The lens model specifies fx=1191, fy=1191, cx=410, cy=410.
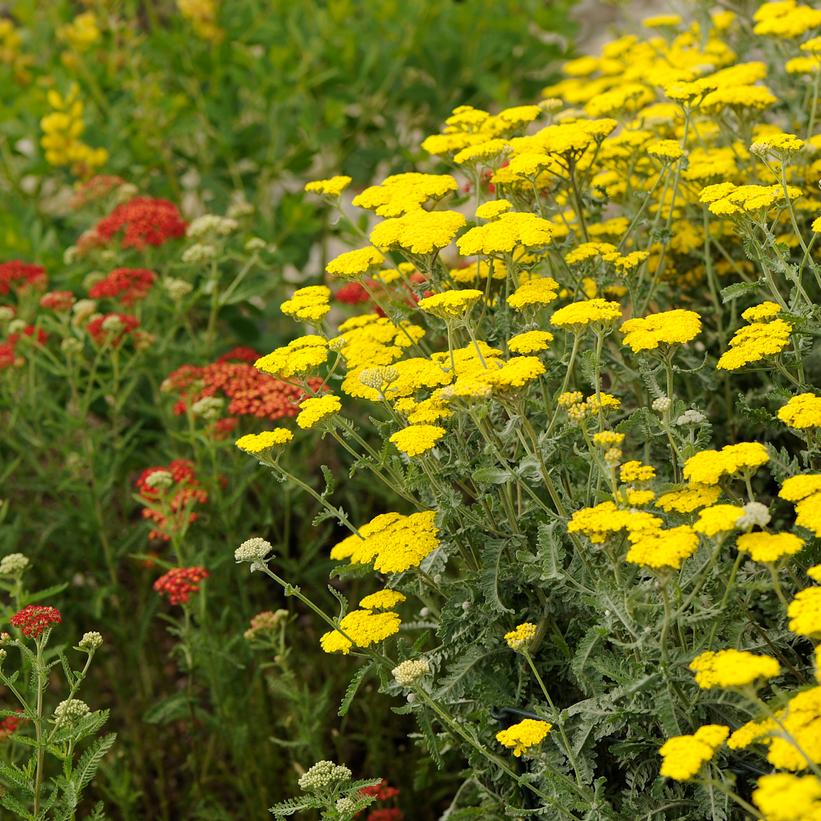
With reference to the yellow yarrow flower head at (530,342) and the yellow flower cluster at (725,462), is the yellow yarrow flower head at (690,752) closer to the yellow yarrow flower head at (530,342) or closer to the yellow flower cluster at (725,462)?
the yellow flower cluster at (725,462)

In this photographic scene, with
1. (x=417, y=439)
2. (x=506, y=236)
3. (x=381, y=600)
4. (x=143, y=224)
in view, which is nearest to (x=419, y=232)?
(x=506, y=236)

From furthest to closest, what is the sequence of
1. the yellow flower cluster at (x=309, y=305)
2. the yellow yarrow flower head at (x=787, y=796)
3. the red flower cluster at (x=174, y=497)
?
1. the red flower cluster at (x=174, y=497)
2. the yellow flower cluster at (x=309, y=305)
3. the yellow yarrow flower head at (x=787, y=796)

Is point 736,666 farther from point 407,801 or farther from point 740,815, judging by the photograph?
point 407,801

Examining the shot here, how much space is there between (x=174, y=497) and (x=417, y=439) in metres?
1.26

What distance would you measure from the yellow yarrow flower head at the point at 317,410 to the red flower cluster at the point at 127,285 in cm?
141

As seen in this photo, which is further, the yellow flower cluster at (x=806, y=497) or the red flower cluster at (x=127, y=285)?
the red flower cluster at (x=127, y=285)

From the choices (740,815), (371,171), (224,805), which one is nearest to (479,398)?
(740,815)

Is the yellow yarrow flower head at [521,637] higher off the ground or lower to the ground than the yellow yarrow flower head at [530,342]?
lower

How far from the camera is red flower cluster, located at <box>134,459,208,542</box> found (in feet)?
10.1

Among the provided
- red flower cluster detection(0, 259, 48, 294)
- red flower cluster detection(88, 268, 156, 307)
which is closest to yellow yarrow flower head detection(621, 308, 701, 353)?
red flower cluster detection(88, 268, 156, 307)

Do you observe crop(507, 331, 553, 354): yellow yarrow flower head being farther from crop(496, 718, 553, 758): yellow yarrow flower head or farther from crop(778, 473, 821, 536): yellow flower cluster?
crop(496, 718, 553, 758): yellow yarrow flower head

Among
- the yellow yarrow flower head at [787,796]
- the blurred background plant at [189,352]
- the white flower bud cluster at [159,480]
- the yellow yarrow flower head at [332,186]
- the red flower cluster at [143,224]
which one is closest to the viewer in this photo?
the yellow yarrow flower head at [787,796]

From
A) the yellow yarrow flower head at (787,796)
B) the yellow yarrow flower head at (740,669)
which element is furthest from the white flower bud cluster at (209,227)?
the yellow yarrow flower head at (787,796)

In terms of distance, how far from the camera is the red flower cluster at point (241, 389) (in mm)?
3160
